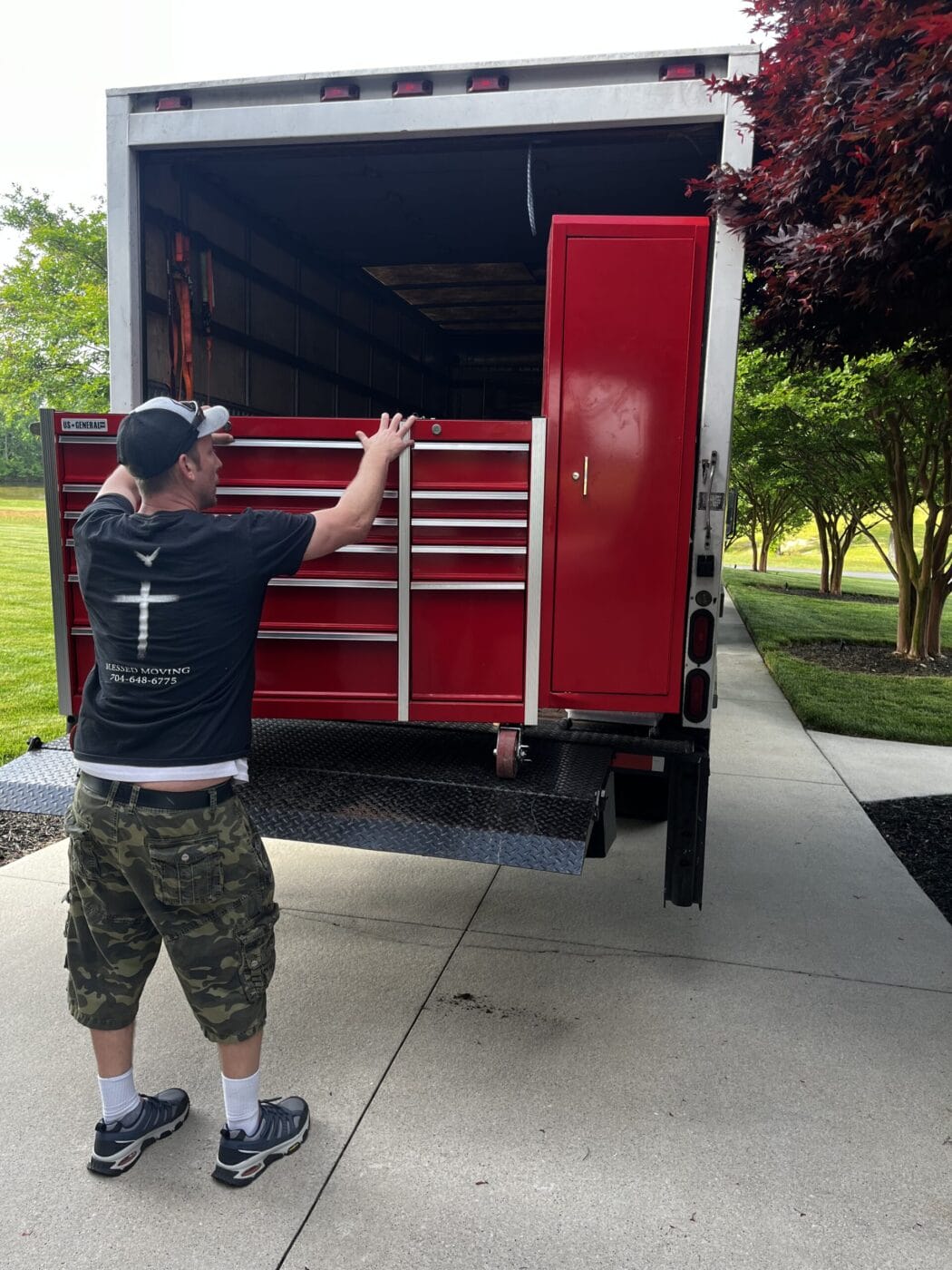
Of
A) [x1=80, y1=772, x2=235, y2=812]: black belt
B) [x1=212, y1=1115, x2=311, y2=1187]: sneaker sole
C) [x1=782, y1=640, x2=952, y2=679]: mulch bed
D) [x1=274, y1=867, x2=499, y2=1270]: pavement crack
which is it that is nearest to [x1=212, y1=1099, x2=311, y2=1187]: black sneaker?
[x1=212, y1=1115, x2=311, y2=1187]: sneaker sole

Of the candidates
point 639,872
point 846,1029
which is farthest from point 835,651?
point 846,1029

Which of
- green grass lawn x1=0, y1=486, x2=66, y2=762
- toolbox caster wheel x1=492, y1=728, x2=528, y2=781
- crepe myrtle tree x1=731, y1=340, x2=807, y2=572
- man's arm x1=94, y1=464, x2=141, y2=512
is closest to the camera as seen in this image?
man's arm x1=94, y1=464, x2=141, y2=512

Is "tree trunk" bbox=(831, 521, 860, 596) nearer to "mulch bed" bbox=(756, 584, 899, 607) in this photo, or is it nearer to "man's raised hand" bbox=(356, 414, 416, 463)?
"mulch bed" bbox=(756, 584, 899, 607)

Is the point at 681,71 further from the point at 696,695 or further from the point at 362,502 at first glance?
the point at 696,695

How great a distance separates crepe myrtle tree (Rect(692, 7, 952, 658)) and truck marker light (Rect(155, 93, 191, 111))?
Result: 1934 millimetres

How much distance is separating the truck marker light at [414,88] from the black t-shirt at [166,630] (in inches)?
78.5

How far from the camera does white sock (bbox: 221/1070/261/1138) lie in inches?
93.4

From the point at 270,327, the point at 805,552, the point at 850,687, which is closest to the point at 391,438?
the point at 270,327

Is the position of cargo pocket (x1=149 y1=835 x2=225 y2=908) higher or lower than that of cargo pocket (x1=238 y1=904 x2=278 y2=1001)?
higher

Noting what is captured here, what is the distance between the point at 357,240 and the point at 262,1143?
199 inches

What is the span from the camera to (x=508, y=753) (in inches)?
125

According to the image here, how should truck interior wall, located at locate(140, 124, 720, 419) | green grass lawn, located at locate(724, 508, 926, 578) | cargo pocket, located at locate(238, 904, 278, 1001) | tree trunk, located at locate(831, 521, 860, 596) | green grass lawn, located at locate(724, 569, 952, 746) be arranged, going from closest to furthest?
cargo pocket, located at locate(238, 904, 278, 1001) → truck interior wall, located at locate(140, 124, 720, 419) → green grass lawn, located at locate(724, 569, 952, 746) → tree trunk, located at locate(831, 521, 860, 596) → green grass lawn, located at locate(724, 508, 926, 578)

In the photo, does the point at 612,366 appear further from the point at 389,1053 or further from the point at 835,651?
the point at 835,651

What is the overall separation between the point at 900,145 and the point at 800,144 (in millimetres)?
520
